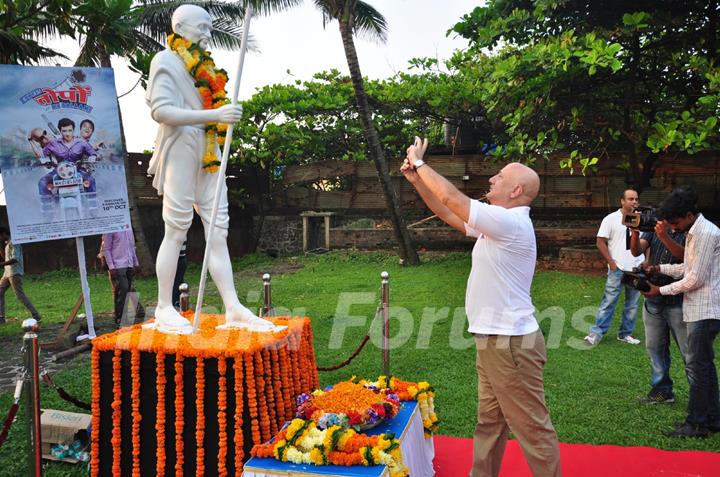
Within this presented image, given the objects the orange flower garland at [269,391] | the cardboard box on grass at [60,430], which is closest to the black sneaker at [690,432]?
the orange flower garland at [269,391]

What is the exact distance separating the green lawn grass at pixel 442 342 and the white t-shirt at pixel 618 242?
0.90m

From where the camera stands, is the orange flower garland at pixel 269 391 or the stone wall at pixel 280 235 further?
the stone wall at pixel 280 235

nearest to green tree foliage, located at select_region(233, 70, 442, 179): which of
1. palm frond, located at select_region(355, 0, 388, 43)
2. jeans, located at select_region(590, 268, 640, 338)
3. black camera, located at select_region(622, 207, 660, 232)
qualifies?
palm frond, located at select_region(355, 0, 388, 43)

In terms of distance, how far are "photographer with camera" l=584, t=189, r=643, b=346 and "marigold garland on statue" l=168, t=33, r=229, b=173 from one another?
419cm

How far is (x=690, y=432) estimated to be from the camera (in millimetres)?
3963

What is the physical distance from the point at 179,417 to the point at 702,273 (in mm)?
3371

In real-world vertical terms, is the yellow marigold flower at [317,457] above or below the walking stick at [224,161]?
below

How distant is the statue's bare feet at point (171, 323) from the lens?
357 centimetres

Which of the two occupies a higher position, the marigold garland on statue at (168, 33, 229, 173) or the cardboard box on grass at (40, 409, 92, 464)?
the marigold garland on statue at (168, 33, 229, 173)

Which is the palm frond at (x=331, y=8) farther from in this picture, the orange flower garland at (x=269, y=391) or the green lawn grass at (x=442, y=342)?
the orange flower garland at (x=269, y=391)

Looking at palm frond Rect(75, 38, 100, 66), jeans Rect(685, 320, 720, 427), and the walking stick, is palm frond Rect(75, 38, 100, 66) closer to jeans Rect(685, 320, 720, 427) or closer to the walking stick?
the walking stick

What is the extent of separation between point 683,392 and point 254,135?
33.6 feet

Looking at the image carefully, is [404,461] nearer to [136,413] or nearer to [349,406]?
[349,406]

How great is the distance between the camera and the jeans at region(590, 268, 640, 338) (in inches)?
241
